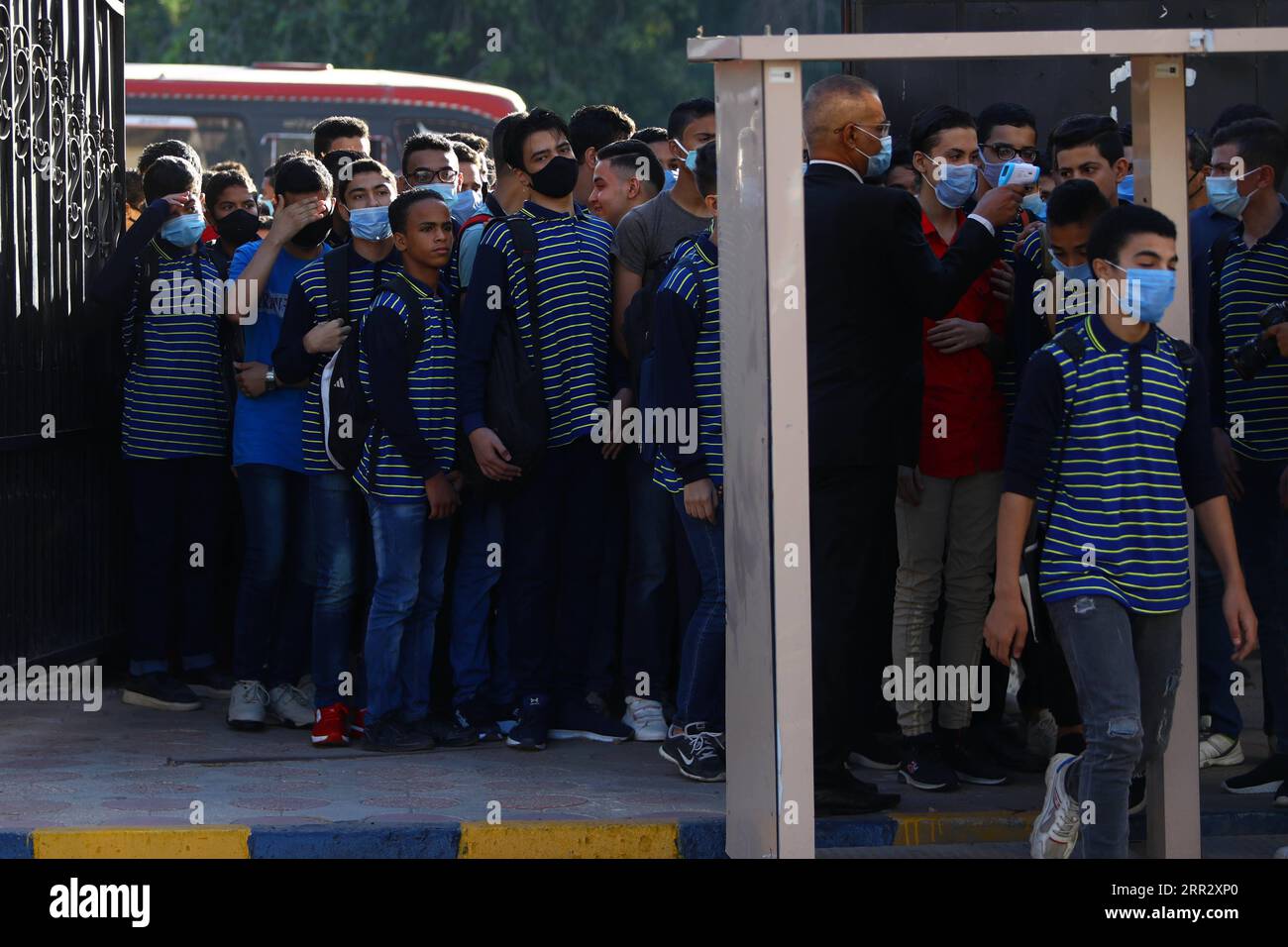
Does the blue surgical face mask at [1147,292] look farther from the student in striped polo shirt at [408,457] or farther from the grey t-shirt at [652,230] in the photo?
the student in striped polo shirt at [408,457]

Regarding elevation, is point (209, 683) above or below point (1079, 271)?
below

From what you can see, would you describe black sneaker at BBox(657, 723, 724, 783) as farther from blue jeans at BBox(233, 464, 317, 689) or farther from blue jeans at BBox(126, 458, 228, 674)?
blue jeans at BBox(126, 458, 228, 674)

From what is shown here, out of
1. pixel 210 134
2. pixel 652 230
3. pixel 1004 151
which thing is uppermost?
pixel 210 134

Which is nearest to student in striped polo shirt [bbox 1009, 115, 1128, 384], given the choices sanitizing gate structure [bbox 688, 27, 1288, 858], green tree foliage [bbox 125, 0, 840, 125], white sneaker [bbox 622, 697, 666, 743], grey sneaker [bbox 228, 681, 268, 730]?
sanitizing gate structure [bbox 688, 27, 1288, 858]

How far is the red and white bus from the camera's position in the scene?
59.5 ft

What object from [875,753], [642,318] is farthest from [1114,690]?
[642,318]

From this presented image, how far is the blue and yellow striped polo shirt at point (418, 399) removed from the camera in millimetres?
6477

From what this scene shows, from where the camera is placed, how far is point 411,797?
5.88 metres

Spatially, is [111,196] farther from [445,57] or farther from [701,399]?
[445,57]

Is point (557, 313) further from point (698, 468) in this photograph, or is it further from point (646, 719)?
point (646, 719)

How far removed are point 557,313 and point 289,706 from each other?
1725mm

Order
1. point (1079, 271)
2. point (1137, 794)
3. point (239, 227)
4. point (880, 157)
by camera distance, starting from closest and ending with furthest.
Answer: point (1079, 271) < point (880, 157) < point (1137, 794) < point (239, 227)

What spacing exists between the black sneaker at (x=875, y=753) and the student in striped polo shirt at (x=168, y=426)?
2549mm
